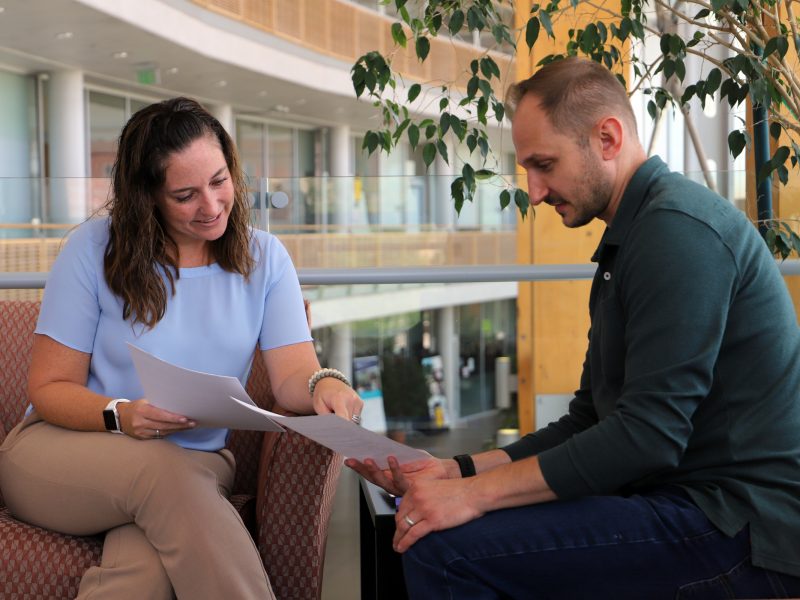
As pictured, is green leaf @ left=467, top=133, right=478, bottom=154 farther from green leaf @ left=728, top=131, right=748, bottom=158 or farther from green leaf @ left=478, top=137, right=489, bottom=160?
green leaf @ left=728, top=131, right=748, bottom=158

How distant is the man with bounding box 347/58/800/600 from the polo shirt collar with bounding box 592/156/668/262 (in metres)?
0.03

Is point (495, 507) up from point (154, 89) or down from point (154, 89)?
down

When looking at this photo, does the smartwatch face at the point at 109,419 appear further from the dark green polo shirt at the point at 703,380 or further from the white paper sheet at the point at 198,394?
the dark green polo shirt at the point at 703,380

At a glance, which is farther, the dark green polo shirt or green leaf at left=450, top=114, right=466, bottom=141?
green leaf at left=450, top=114, right=466, bottom=141

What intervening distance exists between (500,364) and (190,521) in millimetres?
2567

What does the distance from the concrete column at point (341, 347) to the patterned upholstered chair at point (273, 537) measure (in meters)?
1.67

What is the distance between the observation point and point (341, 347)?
162 inches

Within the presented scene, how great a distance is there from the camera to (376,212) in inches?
150

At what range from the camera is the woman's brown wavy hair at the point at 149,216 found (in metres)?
2.10

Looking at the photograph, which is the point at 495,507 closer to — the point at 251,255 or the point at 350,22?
the point at 251,255

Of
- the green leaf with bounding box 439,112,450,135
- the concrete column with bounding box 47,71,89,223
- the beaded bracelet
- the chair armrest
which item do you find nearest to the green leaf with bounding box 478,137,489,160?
the green leaf with bounding box 439,112,450,135

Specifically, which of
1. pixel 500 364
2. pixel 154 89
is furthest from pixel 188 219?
pixel 154 89

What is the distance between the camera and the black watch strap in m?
1.74

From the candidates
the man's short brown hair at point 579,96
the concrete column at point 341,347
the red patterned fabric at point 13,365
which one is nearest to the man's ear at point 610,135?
the man's short brown hair at point 579,96
